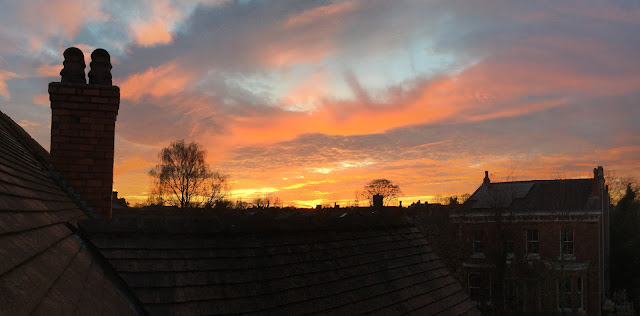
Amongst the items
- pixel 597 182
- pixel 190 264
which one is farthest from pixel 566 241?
pixel 190 264

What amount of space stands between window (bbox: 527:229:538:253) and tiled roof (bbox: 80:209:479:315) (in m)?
25.2

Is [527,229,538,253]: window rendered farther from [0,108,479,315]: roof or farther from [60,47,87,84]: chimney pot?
[60,47,87,84]: chimney pot

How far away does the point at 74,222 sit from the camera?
16.4 feet

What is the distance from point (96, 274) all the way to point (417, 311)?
4882 millimetres

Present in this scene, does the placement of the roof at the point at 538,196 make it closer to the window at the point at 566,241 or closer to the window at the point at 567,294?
the window at the point at 566,241

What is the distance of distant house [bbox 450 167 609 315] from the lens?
28.3 metres

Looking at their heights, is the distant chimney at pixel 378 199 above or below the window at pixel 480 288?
above

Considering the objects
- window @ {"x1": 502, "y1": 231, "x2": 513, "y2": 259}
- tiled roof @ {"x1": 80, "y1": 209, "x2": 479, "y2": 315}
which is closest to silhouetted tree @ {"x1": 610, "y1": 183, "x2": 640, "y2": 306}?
window @ {"x1": 502, "y1": 231, "x2": 513, "y2": 259}

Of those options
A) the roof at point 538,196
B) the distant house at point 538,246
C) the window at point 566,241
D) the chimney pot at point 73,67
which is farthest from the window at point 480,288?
the chimney pot at point 73,67

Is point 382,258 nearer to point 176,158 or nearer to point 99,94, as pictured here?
point 99,94

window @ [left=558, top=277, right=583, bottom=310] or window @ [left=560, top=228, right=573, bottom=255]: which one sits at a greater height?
window @ [left=560, top=228, right=573, bottom=255]

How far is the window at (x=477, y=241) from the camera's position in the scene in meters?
32.1

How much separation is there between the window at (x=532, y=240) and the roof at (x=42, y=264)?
31466mm

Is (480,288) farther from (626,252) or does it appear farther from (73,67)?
(73,67)
